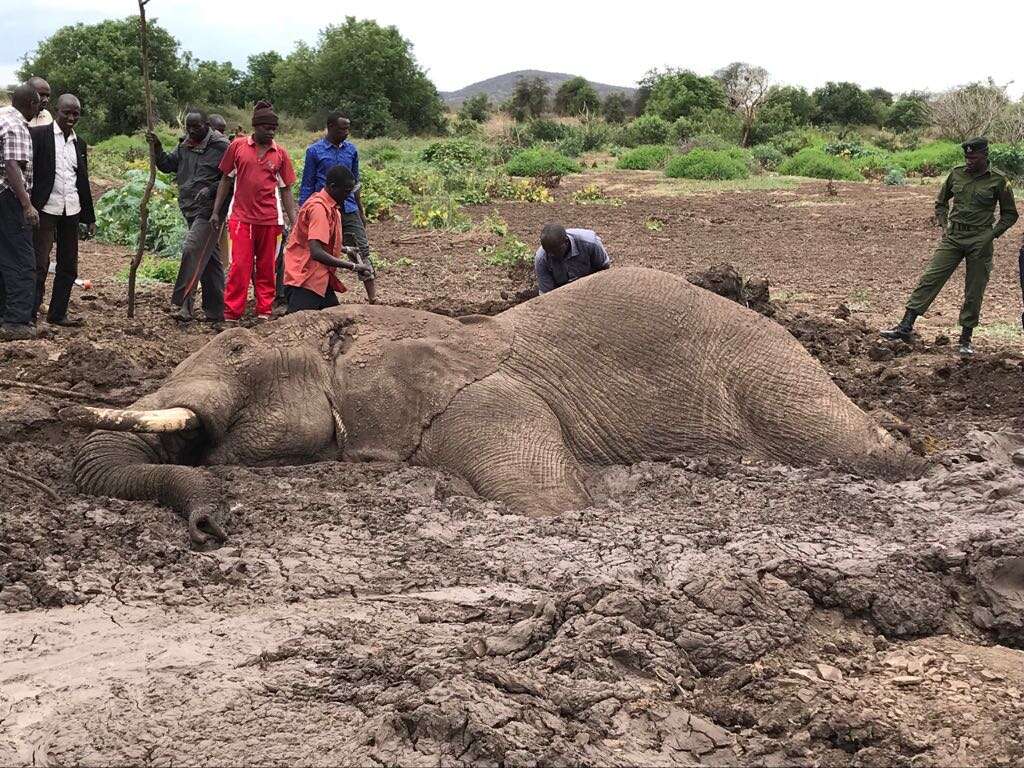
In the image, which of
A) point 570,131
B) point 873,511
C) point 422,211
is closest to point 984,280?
point 873,511

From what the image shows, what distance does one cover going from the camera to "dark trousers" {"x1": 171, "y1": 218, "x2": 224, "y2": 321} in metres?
9.78

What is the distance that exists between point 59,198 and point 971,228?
806 cm

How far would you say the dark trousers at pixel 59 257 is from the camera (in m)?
9.27

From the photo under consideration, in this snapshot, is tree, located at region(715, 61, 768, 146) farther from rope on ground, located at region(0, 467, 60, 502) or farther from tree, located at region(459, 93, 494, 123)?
rope on ground, located at region(0, 467, 60, 502)

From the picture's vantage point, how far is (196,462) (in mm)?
5648

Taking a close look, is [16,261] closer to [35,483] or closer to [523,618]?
[35,483]

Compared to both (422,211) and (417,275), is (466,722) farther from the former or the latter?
(422,211)

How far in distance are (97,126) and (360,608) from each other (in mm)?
43033

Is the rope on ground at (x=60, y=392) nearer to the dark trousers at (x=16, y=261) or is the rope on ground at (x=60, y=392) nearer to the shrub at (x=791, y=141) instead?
the dark trousers at (x=16, y=261)

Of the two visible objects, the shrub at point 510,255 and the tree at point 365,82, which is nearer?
the shrub at point 510,255

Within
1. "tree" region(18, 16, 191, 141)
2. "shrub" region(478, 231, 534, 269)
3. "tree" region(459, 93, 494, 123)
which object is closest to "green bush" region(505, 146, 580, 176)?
"shrub" region(478, 231, 534, 269)

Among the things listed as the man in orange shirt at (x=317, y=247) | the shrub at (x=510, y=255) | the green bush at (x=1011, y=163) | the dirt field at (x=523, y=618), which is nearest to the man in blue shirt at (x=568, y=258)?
the man in orange shirt at (x=317, y=247)

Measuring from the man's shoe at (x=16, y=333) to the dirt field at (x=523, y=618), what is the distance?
6.98 ft

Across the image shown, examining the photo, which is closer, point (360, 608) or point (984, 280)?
point (360, 608)
